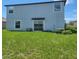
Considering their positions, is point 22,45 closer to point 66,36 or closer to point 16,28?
point 16,28

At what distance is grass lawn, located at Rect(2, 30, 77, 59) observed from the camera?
2146 mm

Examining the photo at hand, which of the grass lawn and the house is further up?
the house

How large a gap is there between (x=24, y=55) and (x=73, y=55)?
22.6 inches

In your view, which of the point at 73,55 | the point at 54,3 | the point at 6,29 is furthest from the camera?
the point at 54,3

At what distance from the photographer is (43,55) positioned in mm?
2188

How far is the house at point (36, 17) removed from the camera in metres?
2.32

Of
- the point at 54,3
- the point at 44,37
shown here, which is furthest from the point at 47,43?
the point at 54,3

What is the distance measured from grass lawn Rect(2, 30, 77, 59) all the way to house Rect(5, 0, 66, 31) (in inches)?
3.7

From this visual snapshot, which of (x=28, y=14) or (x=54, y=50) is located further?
(x=28, y=14)

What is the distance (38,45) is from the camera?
2.27m

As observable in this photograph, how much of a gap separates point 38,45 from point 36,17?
0.37 m

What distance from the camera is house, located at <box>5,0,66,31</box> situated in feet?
7.60

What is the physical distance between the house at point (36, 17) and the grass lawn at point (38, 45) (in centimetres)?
10

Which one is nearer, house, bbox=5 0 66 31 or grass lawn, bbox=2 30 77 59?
grass lawn, bbox=2 30 77 59
